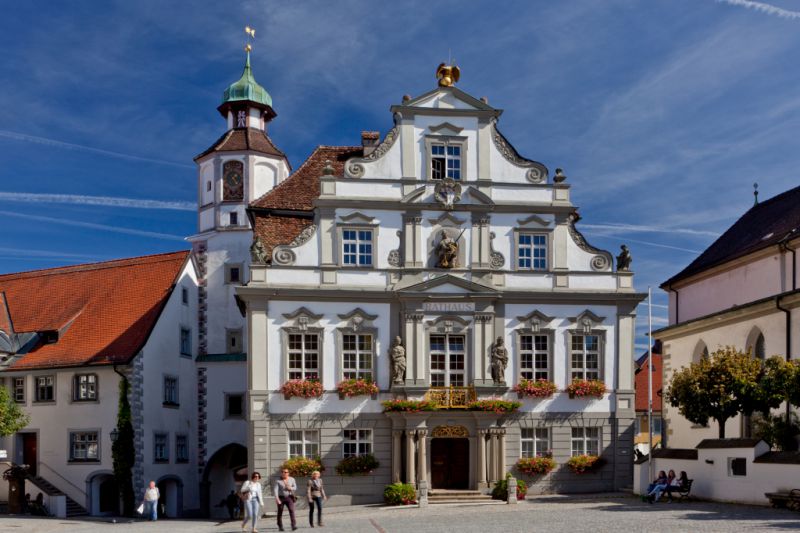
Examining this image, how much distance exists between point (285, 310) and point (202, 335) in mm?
12974

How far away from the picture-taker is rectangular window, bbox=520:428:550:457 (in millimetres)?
36250

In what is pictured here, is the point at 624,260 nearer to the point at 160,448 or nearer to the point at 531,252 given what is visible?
the point at 531,252

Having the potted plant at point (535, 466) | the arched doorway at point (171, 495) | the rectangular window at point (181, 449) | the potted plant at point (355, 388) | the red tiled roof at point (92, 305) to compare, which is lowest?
the arched doorway at point (171, 495)

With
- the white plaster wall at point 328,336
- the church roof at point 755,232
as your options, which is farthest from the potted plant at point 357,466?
the church roof at point 755,232

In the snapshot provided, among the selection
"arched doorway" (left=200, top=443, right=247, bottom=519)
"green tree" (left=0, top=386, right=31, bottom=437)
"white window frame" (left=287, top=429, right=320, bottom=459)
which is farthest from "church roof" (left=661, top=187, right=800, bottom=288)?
"green tree" (left=0, top=386, right=31, bottom=437)

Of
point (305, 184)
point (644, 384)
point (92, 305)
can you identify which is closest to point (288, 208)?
point (305, 184)

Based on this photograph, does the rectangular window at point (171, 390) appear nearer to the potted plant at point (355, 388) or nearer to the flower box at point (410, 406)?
the potted plant at point (355, 388)

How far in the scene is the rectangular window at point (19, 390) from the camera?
44125mm

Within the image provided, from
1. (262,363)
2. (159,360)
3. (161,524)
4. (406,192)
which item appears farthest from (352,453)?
(159,360)

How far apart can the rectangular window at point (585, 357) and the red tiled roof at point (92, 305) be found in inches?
680

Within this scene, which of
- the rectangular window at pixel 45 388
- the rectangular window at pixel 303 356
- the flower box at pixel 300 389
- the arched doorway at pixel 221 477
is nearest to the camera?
the flower box at pixel 300 389

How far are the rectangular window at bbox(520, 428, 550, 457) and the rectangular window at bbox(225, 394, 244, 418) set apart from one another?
576 inches

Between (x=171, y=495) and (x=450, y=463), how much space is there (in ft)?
47.3

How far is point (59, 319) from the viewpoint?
151 ft
